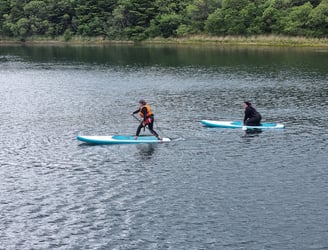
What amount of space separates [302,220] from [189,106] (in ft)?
105

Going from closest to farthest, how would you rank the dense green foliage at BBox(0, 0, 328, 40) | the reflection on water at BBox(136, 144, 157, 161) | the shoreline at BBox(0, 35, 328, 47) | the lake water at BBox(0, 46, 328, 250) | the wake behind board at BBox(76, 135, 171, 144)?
the lake water at BBox(0, 46, 328, 250) → the reflection on water at BBox(136, 144, 157, 161) → the wake behind board at BBox(76, 135, 171, 144) → the shoreline at BBox(0, 35, 328, 47) → the dense green foliage at BBox(0, 0, 328, 40)

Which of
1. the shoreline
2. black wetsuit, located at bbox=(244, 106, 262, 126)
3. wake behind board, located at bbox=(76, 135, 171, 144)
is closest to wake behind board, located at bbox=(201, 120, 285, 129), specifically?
black wetsuit, located at bbox=(244, 106, 262, 126)

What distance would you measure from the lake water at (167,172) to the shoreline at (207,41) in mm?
57036

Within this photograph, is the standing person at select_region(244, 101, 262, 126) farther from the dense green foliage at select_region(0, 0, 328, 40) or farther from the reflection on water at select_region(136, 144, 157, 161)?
the dense green foliage at select_region(0, 0, 328, 40)

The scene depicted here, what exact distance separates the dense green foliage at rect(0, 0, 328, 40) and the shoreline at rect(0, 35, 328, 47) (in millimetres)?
1742

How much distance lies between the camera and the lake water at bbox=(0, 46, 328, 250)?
22438mm

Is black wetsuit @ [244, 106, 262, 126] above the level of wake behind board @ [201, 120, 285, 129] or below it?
above

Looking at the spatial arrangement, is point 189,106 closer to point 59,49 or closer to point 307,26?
point 307,26

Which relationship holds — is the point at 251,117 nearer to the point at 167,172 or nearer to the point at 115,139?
the point at 115,139

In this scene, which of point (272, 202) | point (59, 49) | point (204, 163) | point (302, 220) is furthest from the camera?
point (59, 49)

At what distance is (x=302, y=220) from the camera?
23.6 m

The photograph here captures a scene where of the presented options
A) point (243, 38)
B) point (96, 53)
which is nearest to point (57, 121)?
point (96, 53)

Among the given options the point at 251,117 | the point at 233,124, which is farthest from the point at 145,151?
the point at 251,117

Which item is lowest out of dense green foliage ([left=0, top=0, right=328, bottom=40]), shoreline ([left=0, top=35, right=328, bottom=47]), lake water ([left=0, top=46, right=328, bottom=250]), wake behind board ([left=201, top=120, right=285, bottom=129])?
lake water ([left=0, top=46, right=328, bottom=250])
